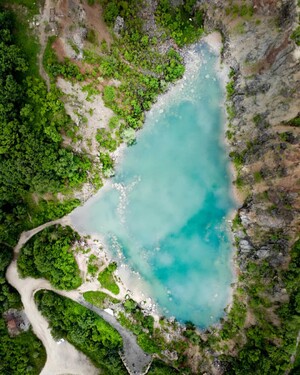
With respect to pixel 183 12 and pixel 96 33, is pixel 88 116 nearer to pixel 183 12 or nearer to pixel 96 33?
pixel 96 33

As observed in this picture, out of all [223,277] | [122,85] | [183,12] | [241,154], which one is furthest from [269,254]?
[183,12]

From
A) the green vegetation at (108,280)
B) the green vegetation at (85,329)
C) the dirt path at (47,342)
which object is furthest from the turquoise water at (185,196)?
the dirt path at (47,342)

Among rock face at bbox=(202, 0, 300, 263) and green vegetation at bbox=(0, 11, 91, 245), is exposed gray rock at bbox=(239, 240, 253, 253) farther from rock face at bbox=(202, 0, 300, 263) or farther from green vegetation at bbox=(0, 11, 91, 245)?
green vegetation at bbox=(0, 11, 91, 245)

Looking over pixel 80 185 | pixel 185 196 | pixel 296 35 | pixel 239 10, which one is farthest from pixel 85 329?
pixel 239 10

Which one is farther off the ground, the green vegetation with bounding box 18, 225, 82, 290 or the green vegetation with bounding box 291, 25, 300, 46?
the green vegetation with bounding box 291, 25, 300, 46

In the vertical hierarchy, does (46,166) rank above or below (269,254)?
below

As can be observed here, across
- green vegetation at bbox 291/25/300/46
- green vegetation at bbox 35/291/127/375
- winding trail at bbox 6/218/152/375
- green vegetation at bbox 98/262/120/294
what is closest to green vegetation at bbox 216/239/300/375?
winding trail at bbox 6/218/152/375

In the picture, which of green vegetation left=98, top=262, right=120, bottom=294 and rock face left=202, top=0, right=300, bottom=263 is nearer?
rock face left=202, top=0, right=300, bottom=263

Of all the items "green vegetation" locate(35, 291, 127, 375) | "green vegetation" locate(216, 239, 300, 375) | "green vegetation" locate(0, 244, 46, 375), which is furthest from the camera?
"green vegetation" locate(0, 244, 46, 375)

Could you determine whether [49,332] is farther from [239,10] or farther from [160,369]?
[239,10]
